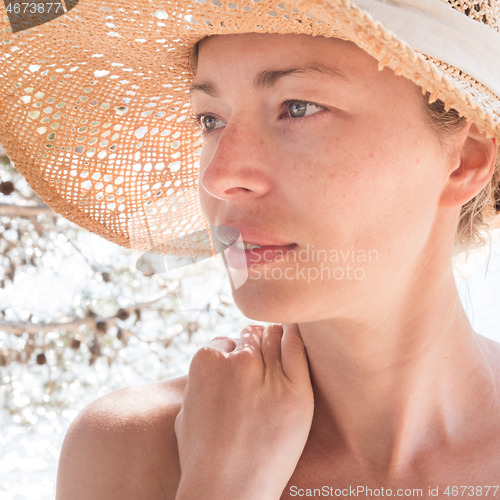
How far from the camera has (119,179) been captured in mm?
1562

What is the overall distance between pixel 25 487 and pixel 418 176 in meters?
2.19

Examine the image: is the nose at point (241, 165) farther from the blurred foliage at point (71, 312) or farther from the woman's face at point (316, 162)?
the blurred foliage at point (71, 312)

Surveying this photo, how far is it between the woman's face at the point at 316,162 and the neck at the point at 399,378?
0.65ft

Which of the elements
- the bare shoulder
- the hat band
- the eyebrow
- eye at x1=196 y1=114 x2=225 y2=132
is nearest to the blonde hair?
the hat band

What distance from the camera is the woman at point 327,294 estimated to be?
3.40 feet

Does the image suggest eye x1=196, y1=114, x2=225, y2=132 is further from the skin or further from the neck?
the neck

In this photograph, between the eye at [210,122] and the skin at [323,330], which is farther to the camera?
the eye at [210,122]

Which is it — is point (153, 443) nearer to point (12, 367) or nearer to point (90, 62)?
point (90, 62)

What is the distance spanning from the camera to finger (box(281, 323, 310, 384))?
125 cm

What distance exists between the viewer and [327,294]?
1.09 metres

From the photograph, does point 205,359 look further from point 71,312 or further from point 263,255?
point 71,312

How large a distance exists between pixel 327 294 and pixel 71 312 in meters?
1.75

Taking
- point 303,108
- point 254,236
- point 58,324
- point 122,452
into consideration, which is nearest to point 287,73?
point 303,108

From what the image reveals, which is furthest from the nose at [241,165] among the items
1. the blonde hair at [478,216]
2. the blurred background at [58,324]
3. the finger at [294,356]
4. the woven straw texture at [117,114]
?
the blurred background at [58,324]
